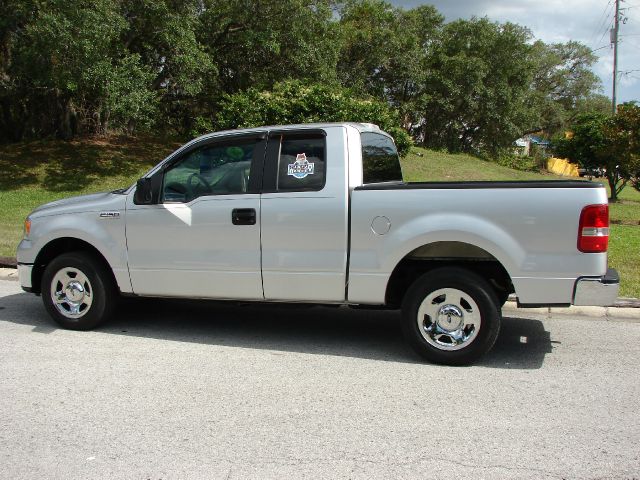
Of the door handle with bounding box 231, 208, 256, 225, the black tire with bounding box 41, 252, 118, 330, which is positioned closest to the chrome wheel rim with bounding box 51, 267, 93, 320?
the black tire with bounding box 41, 252, 118, 330

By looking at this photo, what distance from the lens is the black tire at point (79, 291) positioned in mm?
5988

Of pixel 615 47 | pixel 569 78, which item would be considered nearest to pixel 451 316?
pixel 615 47

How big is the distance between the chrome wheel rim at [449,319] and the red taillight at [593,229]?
3.06 ft

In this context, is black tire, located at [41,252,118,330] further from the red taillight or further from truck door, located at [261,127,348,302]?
the red taillight

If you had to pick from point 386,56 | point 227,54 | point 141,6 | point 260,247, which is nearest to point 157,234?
point 260,247

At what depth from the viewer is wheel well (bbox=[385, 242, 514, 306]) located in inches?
202

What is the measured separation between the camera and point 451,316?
16.6ft

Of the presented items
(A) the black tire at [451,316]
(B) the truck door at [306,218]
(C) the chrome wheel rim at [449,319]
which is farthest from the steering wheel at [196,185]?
(C) the chrome wheel rim at [449,319]

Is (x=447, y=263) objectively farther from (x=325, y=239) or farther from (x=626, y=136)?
(x=626, y=136)

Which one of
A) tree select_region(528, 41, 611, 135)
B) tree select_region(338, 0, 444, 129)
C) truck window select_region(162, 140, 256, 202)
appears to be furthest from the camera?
tree select_region(528, 41, 611, 135)

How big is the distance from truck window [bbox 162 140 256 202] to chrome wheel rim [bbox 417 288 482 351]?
1.89 m

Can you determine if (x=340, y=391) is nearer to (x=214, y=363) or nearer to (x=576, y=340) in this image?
(x=214, y=363)

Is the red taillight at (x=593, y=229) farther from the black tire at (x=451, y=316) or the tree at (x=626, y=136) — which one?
the tree at (x=626, y=136)

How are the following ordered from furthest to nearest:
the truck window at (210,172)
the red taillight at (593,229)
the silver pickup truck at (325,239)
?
the truck window at (210,172)
the silver pickup truck at (325,239)
the red taillight at (593,229)
